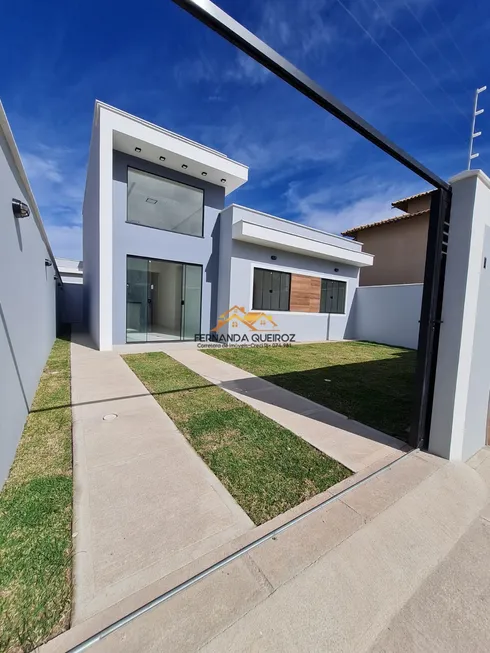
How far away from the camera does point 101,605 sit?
136 centimetres

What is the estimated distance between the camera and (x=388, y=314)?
12.5m

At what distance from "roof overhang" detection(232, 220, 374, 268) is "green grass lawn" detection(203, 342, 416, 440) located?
12.1ft

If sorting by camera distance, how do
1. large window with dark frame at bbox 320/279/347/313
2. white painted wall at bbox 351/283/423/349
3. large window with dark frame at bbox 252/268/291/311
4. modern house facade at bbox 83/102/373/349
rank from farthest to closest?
large window with dark frame at bbox 320/279/347/313 < white painted wall at bbox 351/283/423/349 < large window with dark frame at bbox 252/268/291/311 < modern house facade at bbox 83/102/373/349

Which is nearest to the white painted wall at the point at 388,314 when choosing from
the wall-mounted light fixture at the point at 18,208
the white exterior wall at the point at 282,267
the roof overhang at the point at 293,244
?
the white exterior wall at the point at 282,267

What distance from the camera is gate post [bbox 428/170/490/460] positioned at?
2.71 metres

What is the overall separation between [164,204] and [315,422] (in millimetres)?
8273

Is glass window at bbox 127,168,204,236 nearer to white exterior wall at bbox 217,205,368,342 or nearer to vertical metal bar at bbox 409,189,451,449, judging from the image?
white exterior wall at bbox 217,205,368,342

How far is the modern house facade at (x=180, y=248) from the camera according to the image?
772cm

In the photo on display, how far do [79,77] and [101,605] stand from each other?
7738mm

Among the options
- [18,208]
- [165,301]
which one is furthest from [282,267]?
[18,208]

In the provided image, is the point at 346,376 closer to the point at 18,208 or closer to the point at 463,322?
the point at 463,322

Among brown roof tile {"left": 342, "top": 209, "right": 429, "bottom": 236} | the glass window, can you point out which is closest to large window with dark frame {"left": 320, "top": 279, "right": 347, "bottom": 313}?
brown roof tile {"left": 342, "top": 209, "right": 429, "bottom": 236}

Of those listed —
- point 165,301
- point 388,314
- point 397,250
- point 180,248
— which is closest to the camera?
point 180,248

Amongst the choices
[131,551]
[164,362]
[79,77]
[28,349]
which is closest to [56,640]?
[131,551]
